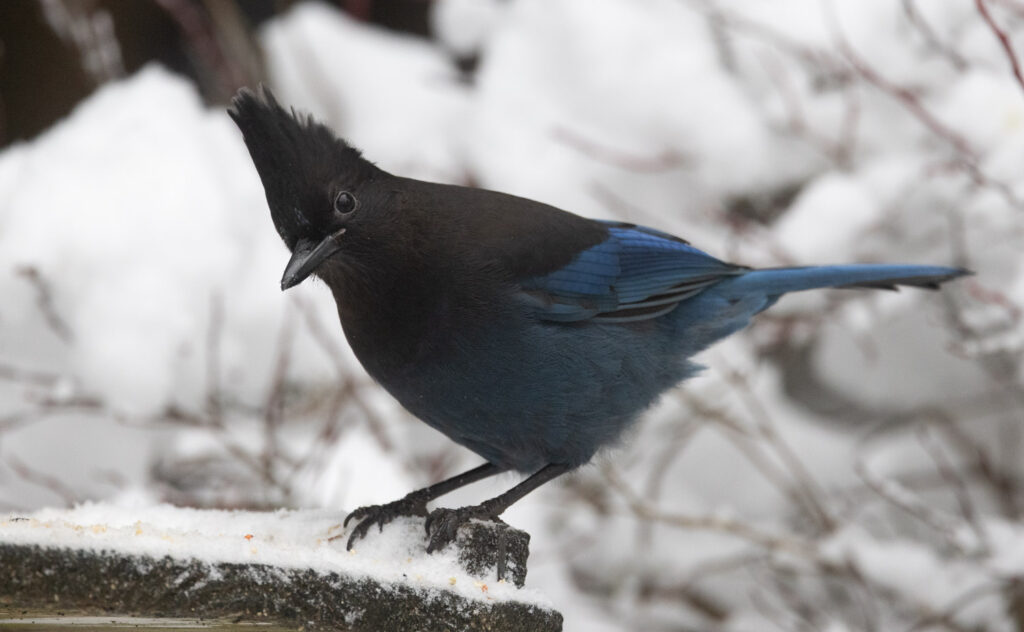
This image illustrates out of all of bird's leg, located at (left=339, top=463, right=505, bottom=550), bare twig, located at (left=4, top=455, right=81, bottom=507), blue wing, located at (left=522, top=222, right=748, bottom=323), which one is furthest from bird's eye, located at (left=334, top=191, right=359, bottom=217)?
bare twig, located at (left=4, top=455, right=81, bottom=507)

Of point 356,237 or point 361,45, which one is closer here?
point 356,237

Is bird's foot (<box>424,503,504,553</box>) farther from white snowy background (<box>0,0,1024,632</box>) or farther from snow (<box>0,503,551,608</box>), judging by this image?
white snowy background (<box>0,0,1024,632</box>)

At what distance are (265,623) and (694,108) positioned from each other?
131 inches

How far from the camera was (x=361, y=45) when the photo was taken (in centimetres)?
547

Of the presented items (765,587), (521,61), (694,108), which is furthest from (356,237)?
(765,587)

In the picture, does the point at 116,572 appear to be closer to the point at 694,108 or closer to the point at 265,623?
the point at 265,623

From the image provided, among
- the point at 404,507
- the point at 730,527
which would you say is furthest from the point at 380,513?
the point at 730,527

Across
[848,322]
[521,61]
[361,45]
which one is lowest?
[848,322]

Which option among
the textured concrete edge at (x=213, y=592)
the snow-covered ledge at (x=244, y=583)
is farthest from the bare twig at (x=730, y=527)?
the textured concrete edge at (x=213, y=592)

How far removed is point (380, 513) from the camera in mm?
2424

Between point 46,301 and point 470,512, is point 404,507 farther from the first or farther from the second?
point 46,301

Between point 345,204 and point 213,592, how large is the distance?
1.36 m

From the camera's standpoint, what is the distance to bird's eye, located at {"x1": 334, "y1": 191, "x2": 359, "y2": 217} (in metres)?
2.59

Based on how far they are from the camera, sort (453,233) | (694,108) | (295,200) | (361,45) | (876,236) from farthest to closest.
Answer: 1. (361,45)
2. (694,108)
3. (876,236)
4. (453,233)
5. (295,200)
